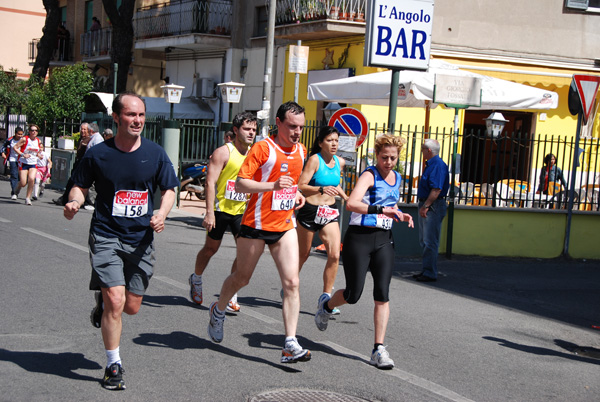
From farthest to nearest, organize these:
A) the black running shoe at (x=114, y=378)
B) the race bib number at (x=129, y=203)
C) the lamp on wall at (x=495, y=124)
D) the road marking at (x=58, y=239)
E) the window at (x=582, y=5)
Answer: the window at (x=582, y=5) → the lamp on wall at (x=495, y=124) → the road marking at (x=58, y=239) → the race bib number at (x=129, y=203) → the black running shoe at (x=114, y=378)

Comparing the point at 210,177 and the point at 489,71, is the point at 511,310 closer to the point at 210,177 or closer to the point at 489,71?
the point at 210,177

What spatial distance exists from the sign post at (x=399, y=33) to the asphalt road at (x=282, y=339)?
124 inches

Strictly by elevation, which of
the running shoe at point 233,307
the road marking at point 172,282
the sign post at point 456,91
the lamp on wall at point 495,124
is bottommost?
the road marking at point 172,282

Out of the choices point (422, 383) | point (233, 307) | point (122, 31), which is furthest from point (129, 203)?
point (122, 31)

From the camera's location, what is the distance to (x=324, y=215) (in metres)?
7.52

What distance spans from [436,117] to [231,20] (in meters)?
10.3

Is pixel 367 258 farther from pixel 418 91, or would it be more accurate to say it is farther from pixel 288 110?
pixel 418 91

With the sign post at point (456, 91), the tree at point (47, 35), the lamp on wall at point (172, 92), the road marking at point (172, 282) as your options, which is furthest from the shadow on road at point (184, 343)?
the tree at point (47, 35)

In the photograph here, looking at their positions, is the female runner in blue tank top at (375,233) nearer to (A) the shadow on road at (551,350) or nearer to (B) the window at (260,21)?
(A) the shadow on road at (551,350)

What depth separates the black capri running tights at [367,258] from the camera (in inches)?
236

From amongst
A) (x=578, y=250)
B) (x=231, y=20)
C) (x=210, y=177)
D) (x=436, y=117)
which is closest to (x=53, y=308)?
(x=210, y=177)

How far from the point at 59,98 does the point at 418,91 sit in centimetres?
1931

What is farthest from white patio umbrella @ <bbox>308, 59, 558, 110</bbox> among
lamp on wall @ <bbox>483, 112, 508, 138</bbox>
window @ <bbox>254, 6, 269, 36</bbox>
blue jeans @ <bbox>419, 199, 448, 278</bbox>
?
window @ <bbox>254, 6, 269, 36</bbox>

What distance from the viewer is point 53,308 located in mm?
6945
